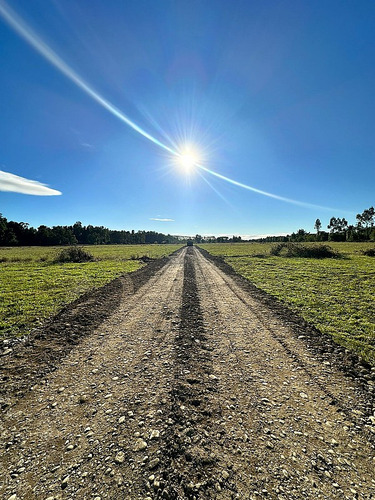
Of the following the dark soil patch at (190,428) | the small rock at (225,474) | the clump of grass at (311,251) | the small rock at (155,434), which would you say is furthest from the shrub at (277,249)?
the small rock at (225,474)

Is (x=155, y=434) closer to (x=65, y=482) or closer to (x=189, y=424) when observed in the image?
(x=189, y=424)

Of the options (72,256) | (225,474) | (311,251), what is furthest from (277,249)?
(225,474)

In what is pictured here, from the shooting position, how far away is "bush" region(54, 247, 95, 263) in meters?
35.9

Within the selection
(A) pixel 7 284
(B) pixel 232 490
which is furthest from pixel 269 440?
(A) pixel 7 284

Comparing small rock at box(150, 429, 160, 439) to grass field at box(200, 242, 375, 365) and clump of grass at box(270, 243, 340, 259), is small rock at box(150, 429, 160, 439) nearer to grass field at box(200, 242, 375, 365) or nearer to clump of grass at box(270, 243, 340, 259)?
grass field at box(200, 242, 375, 365)

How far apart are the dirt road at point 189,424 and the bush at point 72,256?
3286cm

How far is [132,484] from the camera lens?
10.2 feet

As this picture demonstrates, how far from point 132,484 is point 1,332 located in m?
8.28

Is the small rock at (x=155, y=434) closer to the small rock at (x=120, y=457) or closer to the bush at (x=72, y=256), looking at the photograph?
the small rock at (x=120, y=457)

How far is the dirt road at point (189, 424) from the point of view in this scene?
10.3 feet

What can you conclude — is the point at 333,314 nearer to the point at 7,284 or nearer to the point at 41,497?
the point at 41,497

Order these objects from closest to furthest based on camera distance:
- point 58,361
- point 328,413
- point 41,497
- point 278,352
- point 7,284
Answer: point 41,497 → point 328,413 → point 58,361 → point 278,352 → point 7,284

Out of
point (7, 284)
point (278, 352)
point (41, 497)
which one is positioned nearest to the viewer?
point (41, 497)

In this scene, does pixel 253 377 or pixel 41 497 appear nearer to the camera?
pixel 41 497
